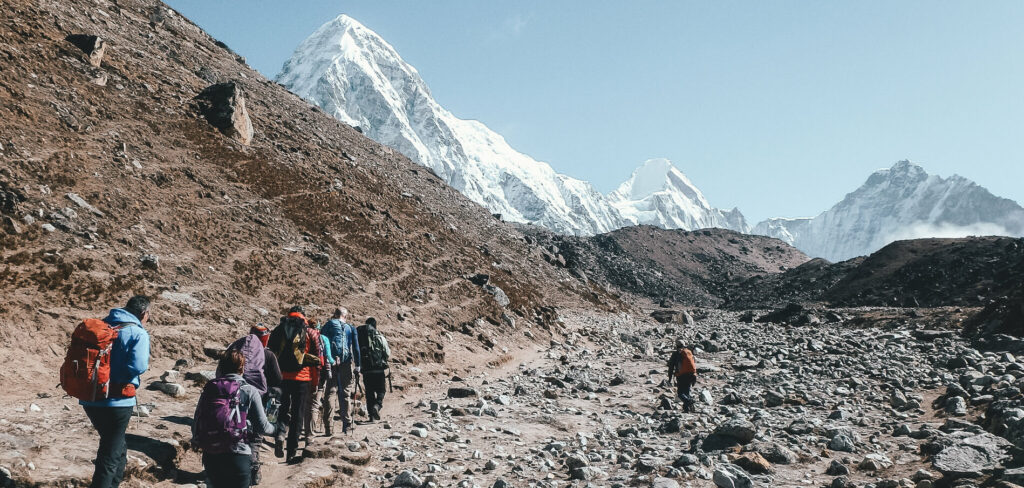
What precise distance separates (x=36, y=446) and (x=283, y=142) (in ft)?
122

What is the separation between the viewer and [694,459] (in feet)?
32.6

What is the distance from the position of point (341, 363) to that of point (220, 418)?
243 inches

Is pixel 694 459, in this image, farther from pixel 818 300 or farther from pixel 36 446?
pixel 818 300

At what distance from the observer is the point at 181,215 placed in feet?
78.9

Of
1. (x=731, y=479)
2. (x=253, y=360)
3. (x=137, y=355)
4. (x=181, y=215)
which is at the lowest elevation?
(x=731, y=479)

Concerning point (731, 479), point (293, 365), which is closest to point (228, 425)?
point (293, 365)

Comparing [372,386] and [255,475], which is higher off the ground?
[372,386]

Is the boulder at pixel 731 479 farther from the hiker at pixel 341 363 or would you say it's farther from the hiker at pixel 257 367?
the hiker at pixel 341 363

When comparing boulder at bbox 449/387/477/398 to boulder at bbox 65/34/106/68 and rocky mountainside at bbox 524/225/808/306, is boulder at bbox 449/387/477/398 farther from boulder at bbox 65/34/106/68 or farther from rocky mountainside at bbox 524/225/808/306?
rocky mountainside at bbox 524/225/808/306

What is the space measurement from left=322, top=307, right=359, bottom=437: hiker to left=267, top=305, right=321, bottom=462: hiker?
5.67ft

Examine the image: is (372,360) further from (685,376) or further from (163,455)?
(685,376)

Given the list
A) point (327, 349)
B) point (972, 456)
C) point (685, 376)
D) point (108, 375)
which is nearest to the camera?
point (108, 375)

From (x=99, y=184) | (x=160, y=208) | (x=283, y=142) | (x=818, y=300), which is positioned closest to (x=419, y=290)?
(x=160, y=208)

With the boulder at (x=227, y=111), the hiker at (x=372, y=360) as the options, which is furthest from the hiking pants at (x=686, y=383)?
the boulder at (x=227, y=111)
